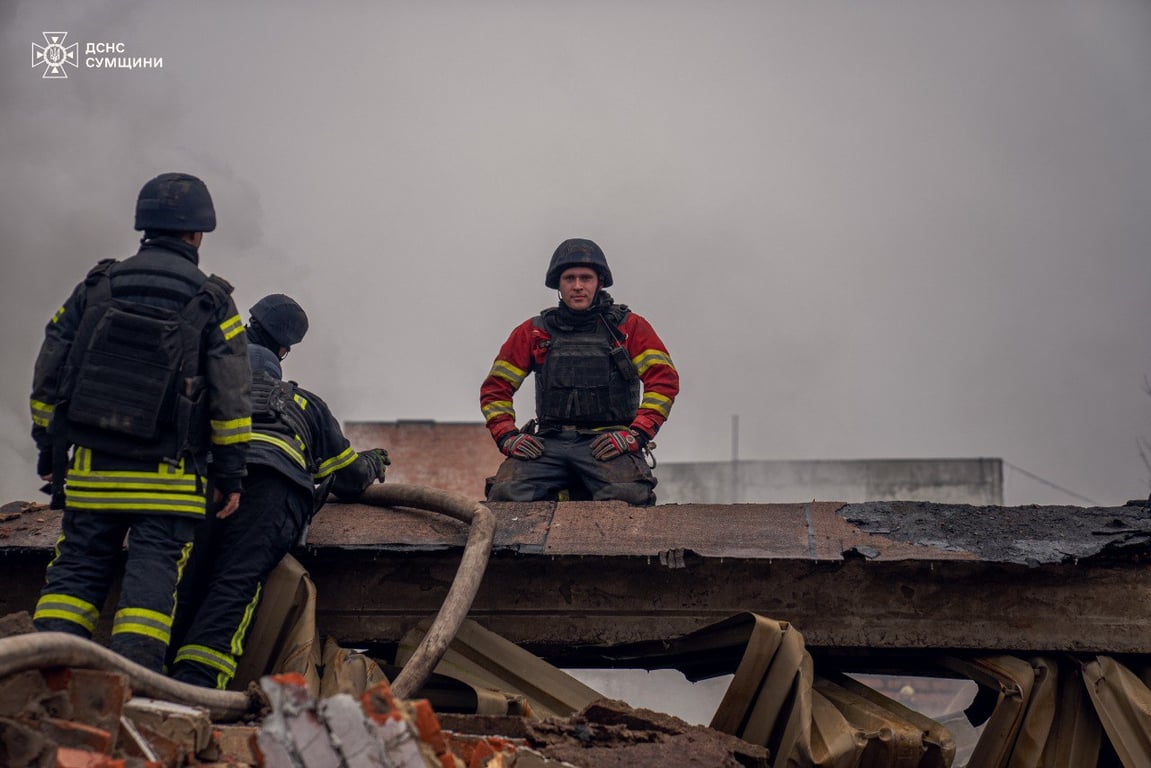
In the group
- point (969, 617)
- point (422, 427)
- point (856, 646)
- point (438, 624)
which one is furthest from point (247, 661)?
point (422, 427)

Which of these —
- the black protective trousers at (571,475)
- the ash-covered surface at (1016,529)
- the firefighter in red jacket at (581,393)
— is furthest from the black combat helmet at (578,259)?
the ash-covered surface at (1016,529)

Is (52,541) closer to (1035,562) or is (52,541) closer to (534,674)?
(534,674)

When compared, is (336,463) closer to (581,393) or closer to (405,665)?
(405,665)

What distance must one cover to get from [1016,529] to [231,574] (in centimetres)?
337

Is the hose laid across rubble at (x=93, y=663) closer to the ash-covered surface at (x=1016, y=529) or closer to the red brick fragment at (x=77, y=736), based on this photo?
the red brick fragment at (x=77, y=736)

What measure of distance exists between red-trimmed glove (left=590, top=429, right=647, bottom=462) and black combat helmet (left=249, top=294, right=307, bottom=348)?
66.7 inches

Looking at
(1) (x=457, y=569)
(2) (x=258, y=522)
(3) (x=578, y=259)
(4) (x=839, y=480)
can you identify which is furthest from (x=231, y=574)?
(4) (x=839, y=480)

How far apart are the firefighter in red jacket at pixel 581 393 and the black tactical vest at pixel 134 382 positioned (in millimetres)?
2451

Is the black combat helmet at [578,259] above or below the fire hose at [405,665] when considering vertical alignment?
above

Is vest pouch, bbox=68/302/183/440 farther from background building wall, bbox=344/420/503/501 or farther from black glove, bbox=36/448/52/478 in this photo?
background building wall, bbox=344/420/503/501

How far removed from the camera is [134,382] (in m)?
4.41

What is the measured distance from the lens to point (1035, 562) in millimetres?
5238

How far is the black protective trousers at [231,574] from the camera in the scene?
477 centimetres

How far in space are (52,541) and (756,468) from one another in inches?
953
